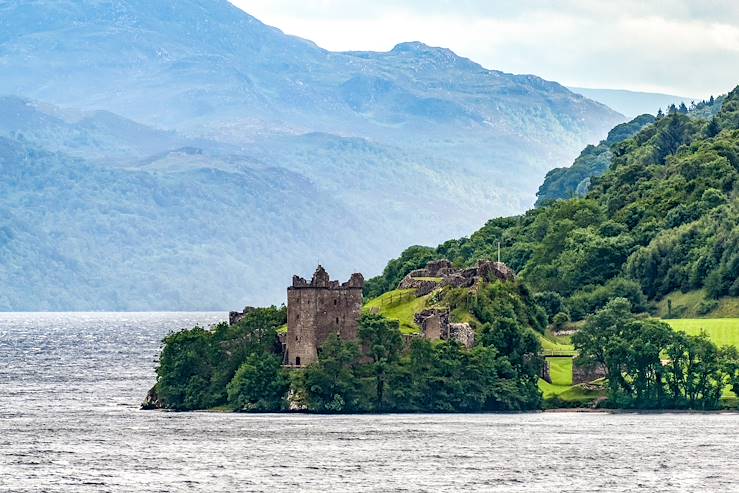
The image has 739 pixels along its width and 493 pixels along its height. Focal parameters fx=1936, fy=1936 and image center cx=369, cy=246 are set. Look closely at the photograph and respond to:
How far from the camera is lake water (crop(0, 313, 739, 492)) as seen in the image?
103750 mm

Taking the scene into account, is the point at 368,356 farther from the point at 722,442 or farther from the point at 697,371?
the point at 722,442

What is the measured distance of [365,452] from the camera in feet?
391

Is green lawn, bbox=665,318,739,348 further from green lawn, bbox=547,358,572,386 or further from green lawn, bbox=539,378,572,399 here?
green lawn, bbox=539,378,572,399

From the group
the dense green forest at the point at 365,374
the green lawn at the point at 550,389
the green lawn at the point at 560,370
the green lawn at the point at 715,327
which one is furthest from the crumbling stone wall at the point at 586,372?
the green lawn at the point at 715,327

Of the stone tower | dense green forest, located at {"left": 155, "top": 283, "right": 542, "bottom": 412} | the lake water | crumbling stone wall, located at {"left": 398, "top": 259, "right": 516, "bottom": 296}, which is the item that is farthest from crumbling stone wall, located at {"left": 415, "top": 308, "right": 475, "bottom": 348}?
crumbling stone wall, located at {"left": 398, "top": 259, "right": 516, "bottom": 296}

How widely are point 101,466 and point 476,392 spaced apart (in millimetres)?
49478

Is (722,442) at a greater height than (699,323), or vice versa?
(699,323)

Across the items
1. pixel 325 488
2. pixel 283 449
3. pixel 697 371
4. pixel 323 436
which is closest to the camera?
pixel 325 488

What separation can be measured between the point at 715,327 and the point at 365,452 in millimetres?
69104

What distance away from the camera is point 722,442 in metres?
125

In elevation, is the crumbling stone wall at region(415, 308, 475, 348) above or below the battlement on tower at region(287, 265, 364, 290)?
below

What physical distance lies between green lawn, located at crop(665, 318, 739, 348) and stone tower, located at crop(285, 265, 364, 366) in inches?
1255

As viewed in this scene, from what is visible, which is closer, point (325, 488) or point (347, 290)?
point (325, 488)

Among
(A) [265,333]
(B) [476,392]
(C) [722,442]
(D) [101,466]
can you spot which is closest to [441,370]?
(B) [476,392]
